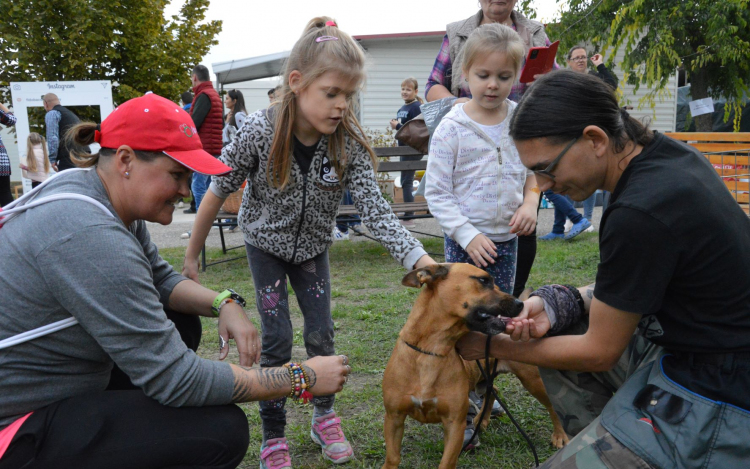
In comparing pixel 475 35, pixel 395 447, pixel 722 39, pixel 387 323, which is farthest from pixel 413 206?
pixel 722 39

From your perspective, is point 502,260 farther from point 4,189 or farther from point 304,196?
point 4,189

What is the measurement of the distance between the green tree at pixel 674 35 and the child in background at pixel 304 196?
1011 cm

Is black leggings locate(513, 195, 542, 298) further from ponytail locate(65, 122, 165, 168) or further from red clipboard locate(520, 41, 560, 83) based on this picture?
ponytail locate(65, 122, 165, 168)

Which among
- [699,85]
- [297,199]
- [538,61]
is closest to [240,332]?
[297,199]

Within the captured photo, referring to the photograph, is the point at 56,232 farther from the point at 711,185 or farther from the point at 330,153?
the point at 711,185

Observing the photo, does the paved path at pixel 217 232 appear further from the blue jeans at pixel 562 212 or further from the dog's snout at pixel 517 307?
the dog's snout at pixel 517 307

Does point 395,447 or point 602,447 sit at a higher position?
point 602,447

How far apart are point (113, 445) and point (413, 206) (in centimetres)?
638

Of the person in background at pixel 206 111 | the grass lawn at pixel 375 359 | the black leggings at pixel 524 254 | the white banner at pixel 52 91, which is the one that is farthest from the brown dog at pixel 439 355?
the white banner at pixel 52 91

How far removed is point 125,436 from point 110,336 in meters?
0.36

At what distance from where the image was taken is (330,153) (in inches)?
112

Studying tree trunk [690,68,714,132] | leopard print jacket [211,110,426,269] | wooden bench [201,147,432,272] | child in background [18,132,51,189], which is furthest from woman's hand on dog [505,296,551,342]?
tree trunk [690,68,714,132]

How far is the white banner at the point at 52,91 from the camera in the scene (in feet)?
43.2

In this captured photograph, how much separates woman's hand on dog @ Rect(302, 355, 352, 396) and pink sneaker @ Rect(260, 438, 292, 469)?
84cm
